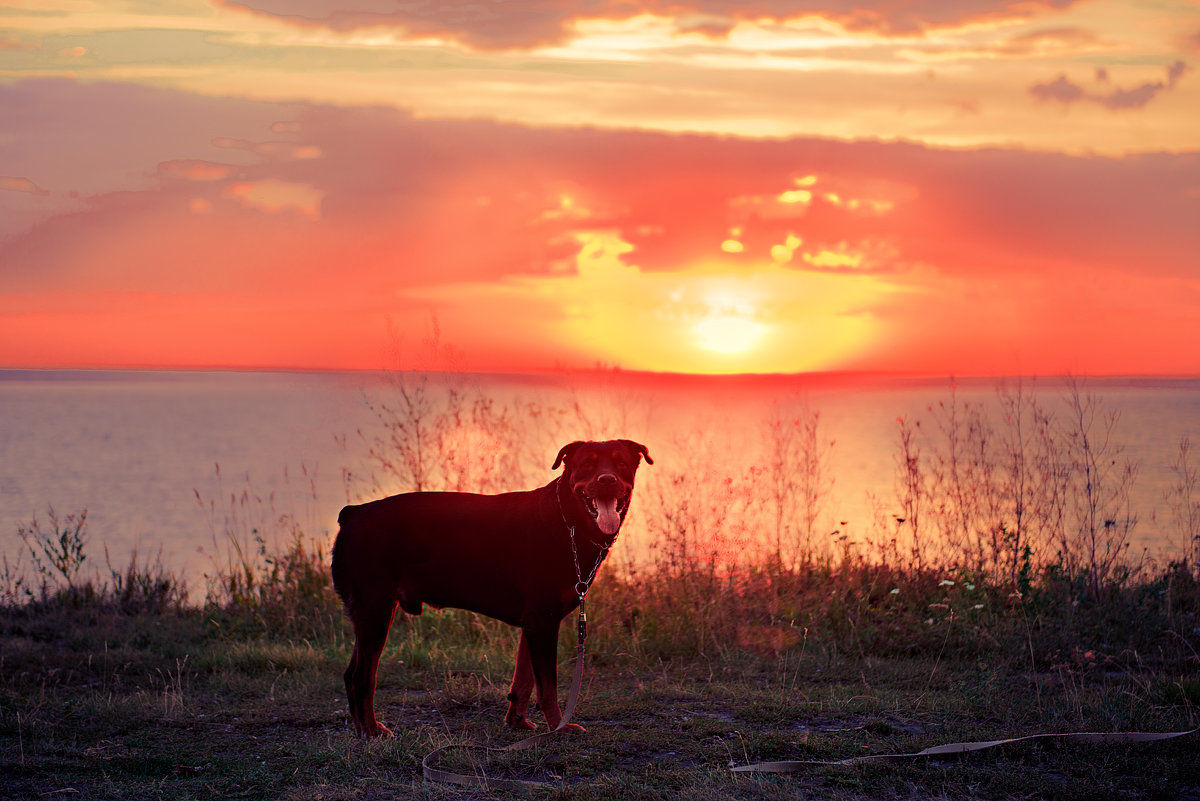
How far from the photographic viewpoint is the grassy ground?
4453 mm

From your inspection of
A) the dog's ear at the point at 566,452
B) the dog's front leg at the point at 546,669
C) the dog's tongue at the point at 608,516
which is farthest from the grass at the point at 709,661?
the dog's ear at the point at 566,452

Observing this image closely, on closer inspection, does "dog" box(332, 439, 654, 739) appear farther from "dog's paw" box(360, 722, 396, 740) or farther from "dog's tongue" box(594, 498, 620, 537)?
"dog's tongue" box(594, 498, 620, 537)

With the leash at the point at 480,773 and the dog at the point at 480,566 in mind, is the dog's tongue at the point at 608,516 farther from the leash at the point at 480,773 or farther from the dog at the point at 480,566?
the leash at the point at 480,773

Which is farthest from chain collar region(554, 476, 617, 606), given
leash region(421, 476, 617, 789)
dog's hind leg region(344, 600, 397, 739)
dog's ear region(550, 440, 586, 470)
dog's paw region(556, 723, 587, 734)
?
dog's hind leg region(344, 600, 397, 739)

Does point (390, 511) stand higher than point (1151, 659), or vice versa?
point (390, 511)

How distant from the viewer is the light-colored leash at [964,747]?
4543mm

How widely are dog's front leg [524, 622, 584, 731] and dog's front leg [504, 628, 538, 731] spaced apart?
93 millimetres

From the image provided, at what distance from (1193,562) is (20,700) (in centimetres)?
959

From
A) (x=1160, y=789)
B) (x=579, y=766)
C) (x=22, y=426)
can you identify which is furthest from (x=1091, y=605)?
(x=22, y=426)

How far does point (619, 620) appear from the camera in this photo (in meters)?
7.43

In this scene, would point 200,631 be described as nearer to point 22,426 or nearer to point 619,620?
point 619,620

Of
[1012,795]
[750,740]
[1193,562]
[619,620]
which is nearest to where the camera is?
[1012,795]

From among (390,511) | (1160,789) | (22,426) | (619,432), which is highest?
(22,426)

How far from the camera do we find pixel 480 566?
535 centimetres
